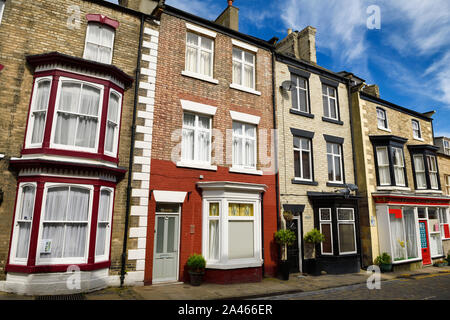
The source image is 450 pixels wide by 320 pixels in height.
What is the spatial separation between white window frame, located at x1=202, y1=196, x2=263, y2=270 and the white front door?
1069mm

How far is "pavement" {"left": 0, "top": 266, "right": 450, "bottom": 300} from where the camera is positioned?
312 inches

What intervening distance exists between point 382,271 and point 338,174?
17.2ft

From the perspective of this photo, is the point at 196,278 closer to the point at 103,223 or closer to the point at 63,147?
the point at 103,223

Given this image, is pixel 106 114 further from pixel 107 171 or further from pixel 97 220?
pixel 97 220

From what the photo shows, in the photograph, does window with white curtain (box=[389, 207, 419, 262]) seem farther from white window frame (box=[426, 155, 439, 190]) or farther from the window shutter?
the window shutter

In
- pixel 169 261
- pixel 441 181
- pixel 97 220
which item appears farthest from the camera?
pixel 441 181

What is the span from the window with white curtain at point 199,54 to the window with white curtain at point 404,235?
12469mm

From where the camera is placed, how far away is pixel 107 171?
8.83 m

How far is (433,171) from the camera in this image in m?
18.8

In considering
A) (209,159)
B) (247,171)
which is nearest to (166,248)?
(209,159)

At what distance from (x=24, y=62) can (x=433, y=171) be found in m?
23.1

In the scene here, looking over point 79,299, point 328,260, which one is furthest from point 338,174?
point 79,299

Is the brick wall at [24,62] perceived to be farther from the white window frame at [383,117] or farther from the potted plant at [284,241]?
the white window frame at [383,117]

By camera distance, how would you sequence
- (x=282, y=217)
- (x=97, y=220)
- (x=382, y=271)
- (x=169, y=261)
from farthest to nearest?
(x=382, y=271)
(x=282, y=217)
(x=169, y=261)
(x=97, y=220)
